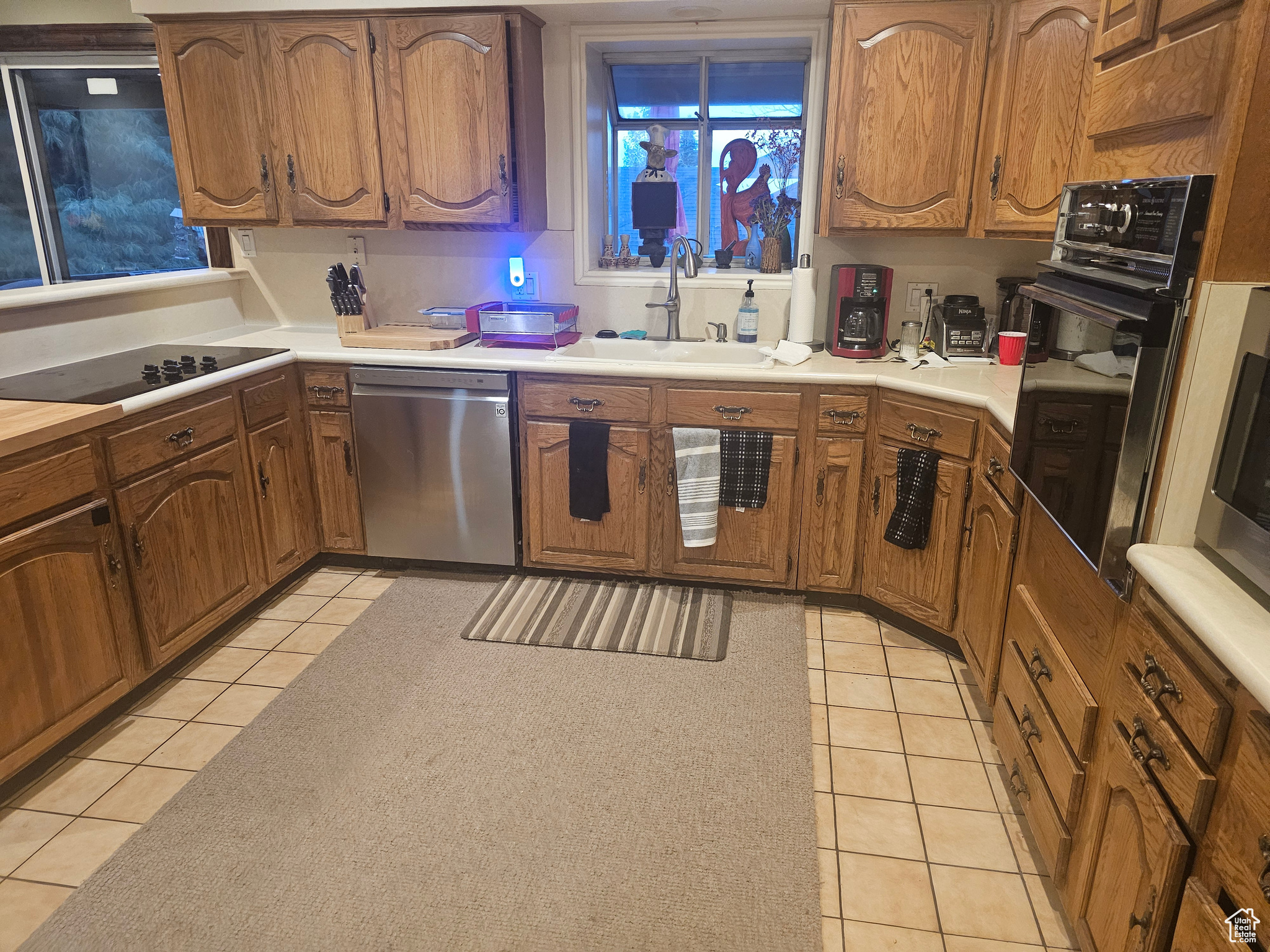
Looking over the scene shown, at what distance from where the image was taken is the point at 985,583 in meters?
2.40

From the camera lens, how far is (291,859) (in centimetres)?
193

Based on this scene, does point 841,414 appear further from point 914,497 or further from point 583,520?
point 583,520

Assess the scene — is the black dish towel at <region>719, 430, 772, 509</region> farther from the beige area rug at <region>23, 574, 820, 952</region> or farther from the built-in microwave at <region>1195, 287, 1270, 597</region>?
the built-in microwave at <region>1195, 287, 1270, 597</region>

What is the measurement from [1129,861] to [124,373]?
3021 millimetres

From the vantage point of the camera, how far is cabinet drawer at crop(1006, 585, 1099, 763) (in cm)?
157

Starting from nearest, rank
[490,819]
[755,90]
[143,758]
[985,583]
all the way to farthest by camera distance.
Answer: [490,819]
[143,758]
[985,583]
[755,90]

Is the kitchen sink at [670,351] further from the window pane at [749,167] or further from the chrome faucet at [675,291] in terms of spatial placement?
the window pane at [749,167]

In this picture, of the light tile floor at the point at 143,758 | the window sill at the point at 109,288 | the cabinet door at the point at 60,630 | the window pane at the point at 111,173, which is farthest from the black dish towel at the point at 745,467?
the window pane at the point at 111,173

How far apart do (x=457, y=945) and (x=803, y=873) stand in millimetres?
780

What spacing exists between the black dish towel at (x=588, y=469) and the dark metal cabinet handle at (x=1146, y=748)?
2.02 meters

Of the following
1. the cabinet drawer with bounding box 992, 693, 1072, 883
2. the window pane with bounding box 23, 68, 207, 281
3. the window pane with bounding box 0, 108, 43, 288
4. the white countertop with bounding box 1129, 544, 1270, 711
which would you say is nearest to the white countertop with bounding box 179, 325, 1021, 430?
the cabinet drawer with bounding box 992, 693, 1072, 883

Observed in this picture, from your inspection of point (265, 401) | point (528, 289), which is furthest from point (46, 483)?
point (528, 289)

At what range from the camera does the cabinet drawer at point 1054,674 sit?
5.15ft

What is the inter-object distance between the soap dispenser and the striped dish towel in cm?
61
